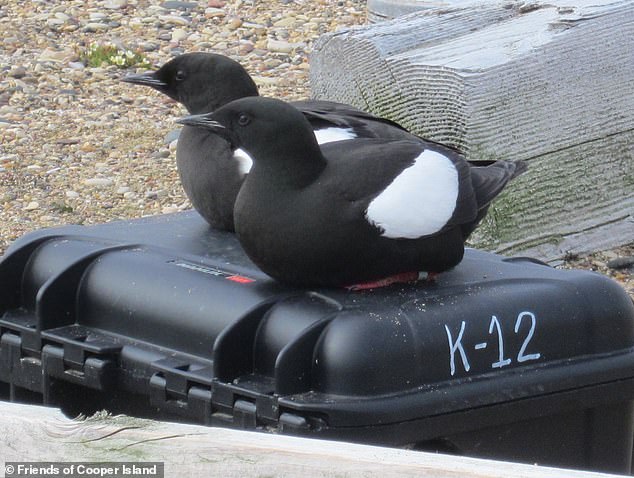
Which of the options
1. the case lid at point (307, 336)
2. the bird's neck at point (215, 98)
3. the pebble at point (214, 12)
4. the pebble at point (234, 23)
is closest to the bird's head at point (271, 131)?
the case lid at point (307, 336)

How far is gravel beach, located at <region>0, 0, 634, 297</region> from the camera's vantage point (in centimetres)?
622

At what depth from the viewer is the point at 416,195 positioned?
3.08 metres

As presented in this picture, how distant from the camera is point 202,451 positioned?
2.06m

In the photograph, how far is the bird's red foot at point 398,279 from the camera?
3064 mm

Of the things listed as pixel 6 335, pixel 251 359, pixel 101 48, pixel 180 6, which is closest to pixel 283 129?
pixel 251 359

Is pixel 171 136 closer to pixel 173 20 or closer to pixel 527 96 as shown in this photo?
pixel 173 20

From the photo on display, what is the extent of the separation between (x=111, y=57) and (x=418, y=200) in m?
5.51

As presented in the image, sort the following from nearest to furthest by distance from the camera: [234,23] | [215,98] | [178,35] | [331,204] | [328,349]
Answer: [328,349] < [331,204] < [215,98] < [178,35] < [234,23]

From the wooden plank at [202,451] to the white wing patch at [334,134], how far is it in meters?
1.54

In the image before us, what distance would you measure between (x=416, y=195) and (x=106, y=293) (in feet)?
2.69

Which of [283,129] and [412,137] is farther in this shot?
[412,137]

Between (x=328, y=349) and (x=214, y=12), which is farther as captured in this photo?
(x=214, y=12)

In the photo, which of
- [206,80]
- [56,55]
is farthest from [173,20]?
[206,80]

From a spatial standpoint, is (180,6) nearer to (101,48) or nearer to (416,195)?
(101,48)
